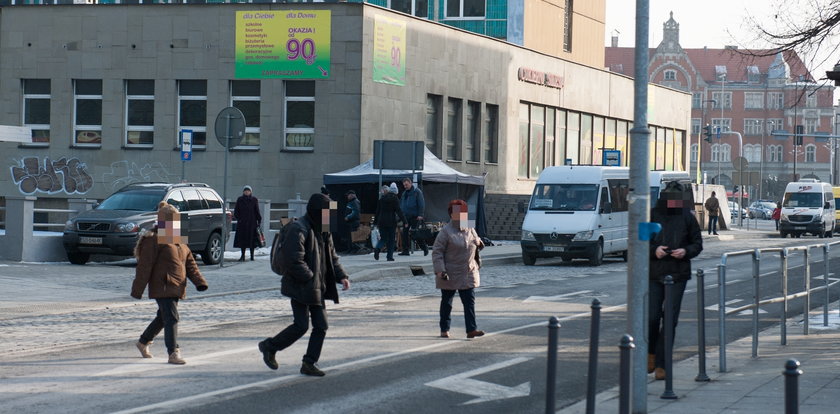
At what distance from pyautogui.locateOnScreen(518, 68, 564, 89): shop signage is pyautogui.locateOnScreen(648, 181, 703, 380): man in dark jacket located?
3576 cm

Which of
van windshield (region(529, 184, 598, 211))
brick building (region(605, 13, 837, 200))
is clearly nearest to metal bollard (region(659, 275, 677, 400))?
van windshield (region(529, 184, 598, 211))

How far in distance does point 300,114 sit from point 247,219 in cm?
1097

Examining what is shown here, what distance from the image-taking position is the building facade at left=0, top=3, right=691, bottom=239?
1438 inches

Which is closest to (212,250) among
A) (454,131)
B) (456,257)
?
(456,257)

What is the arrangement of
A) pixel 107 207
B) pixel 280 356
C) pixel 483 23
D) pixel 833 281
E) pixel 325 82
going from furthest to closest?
1. pixel 483 23
2. pixel 325 82
3. pixel 107 207
4. pixel 833 281
5. pixel 280 356

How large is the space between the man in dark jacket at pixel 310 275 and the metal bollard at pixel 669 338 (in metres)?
2.79

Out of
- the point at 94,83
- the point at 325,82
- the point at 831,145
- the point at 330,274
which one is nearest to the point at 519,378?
the point at 330,274

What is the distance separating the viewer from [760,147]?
13075 centimetres

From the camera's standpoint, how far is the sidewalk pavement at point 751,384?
9086 millimetres

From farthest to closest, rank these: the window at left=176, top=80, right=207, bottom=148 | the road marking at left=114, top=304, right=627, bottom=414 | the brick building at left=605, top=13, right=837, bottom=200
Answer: the brick building at left=605, top=13, right=837, bottom=200
the window at left=176, top=80, right=207, bottom=148
the road marking at left=114, top=304, right=627, bottom=414

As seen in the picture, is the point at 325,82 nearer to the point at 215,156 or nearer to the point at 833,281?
the point at 215,156

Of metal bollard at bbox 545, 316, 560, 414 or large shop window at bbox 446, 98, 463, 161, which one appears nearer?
metal bollard at bbox 545, 316, 560, 414

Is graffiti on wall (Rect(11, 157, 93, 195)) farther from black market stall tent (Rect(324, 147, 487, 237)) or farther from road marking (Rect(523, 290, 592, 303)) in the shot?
road marking (Rect(523, 290, 592, 303))

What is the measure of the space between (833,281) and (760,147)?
11738 centimetres
